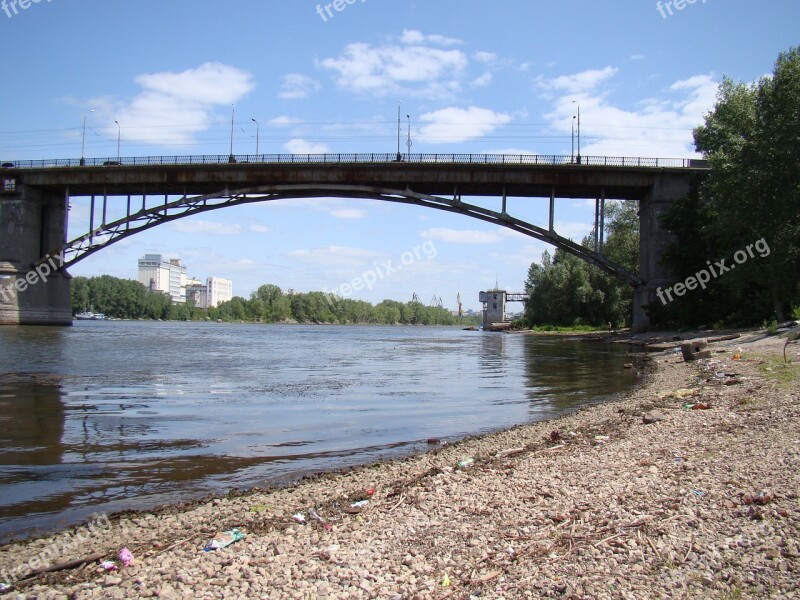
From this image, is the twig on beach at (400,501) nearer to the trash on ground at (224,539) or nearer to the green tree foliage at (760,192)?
the trash on ground at (224,539)

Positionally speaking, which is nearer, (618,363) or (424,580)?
(424,580)

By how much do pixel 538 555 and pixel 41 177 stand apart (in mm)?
62954

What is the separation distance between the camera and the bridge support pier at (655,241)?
42750 millimetres

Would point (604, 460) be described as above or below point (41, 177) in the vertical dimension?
below

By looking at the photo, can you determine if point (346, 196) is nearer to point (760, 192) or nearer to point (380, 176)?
point (380, 176)

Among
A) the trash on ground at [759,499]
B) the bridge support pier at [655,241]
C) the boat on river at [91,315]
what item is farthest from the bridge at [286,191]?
the boat on river at [91,315]

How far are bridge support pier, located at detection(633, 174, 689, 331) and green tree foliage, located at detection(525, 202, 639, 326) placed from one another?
55.1 feet

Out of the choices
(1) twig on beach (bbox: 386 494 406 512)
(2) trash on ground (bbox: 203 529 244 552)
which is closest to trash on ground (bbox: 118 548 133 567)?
(2) trash on ground (bbox: 203 529 244 552)

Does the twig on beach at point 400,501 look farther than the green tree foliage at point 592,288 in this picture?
No

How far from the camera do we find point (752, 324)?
3375 cm

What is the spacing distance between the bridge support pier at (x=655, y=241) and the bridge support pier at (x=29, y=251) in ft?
169

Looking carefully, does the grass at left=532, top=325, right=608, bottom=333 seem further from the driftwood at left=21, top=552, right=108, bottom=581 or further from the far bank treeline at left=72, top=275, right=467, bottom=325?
the far bank treeline at left=72, top=275, right=467, bottom=325

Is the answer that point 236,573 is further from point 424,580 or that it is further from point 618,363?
point 618,363

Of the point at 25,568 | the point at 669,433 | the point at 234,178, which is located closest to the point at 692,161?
the point at 234,178
